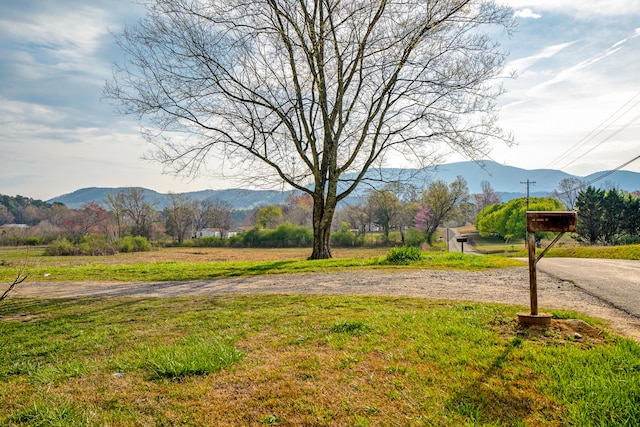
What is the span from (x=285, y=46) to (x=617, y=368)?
14072mm

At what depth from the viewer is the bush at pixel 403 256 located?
1325cm

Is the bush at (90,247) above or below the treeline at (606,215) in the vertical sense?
below

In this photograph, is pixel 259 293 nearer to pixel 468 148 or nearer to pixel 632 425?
pixel 632 425

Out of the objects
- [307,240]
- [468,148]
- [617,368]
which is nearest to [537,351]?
[617,368]

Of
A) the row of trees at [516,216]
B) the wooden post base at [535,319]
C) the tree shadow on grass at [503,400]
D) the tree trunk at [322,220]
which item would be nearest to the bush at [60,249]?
the tree trunk at [322,220]

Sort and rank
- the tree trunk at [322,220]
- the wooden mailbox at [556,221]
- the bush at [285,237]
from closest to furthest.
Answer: the wooden mailbox at [556,221], the tree trunk at [322,220], the bush at [285,237]

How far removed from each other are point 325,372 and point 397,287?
5.18m

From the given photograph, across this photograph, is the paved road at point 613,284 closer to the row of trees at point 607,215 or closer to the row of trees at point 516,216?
the row of trees at point 607,215

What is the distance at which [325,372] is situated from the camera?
11.7 feet

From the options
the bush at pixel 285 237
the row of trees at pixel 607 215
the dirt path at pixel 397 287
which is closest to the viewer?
the dirt path at pixel 397 287

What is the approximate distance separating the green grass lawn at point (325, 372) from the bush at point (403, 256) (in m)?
7.49

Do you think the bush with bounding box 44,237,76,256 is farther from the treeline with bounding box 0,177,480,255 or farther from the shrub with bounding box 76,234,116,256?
the shrub with bounding box 76,234,116,256

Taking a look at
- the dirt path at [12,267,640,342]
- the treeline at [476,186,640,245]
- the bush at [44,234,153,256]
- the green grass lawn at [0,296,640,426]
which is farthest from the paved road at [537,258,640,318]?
the bush at [44,234,153,256]

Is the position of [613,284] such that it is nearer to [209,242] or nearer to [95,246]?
[95,246]
